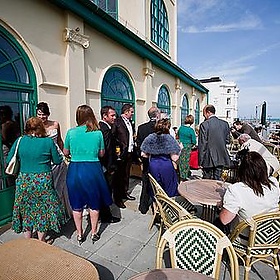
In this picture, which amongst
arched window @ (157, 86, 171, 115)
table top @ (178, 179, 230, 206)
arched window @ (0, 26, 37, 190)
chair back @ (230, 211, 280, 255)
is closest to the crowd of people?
chair back @ (230, 211, 280, 255)

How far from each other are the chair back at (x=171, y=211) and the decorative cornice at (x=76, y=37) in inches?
135

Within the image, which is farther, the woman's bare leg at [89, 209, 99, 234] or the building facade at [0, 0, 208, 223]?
the building facade at [0, 0, 208, 223]

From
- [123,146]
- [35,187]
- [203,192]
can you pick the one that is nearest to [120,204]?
[123,146]

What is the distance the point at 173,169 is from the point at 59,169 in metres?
1.69

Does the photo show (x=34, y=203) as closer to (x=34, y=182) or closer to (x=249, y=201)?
(x=34, y=182)

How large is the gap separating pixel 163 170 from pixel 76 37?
3096 mm

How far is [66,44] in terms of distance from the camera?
4242 mm

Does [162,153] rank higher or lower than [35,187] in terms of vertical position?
higher

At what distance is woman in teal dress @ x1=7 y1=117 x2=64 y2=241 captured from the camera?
8.02ft

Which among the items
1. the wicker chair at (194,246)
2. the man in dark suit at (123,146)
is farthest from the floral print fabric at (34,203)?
the man in dark suit at (123,146)

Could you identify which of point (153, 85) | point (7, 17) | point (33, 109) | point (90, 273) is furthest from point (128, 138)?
point (153, 85)

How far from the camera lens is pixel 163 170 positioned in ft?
10.6

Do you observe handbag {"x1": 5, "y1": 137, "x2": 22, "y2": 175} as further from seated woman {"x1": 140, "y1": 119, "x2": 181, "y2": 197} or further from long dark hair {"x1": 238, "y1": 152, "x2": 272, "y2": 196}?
long dark hair {"x1": 238, "y1": 152, "x2": 272, "y2": 196}

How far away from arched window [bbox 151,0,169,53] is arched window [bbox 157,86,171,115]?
2471 millimetres
